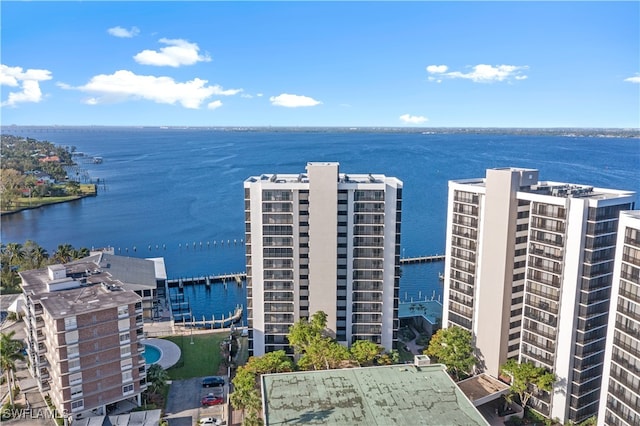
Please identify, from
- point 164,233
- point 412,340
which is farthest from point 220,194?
point 412,340

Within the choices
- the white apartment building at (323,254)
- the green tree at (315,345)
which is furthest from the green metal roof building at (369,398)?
the white apartment building at (323,254)

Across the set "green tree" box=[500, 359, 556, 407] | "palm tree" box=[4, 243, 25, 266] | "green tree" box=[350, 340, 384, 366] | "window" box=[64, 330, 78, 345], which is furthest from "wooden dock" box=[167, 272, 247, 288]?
"green tree" box=[500, 359, 556, 407]

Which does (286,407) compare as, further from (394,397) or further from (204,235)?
(204,235)

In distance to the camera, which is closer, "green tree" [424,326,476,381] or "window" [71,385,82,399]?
"window" [71,385,82,399]

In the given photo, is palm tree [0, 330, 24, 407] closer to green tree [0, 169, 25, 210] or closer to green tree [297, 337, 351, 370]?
green tree [297, 337, 351, 370]

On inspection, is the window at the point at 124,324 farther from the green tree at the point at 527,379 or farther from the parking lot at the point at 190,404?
the green tree at the point at 527,379
